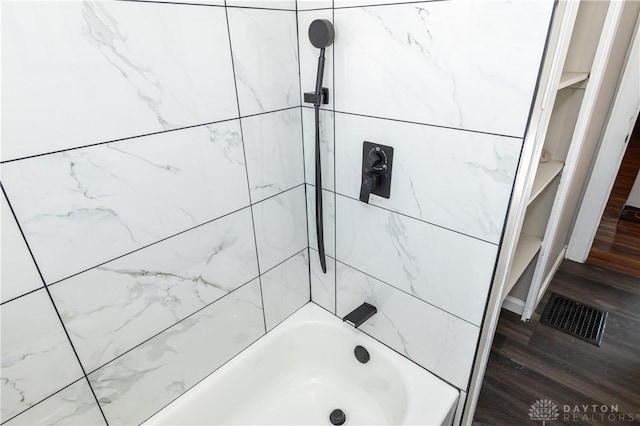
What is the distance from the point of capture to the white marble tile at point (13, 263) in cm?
72

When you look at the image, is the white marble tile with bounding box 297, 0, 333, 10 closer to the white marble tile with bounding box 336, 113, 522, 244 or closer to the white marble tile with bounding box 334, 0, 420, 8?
the white marble tile with bounding box 334, 0, 420, 8

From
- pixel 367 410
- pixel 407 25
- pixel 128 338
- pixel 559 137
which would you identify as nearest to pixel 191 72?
pixel 407 25

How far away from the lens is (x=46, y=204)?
76 centimetres

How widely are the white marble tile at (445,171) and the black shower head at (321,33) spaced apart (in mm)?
225

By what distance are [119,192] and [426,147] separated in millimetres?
824

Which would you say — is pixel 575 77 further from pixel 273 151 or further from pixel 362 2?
pixel 273 151

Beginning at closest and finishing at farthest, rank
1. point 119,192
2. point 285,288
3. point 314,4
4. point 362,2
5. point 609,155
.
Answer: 1. point 119,192
2. point 362,2
3. point 314,4
4. point 285,288
5. point 609,155

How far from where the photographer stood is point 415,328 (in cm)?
126

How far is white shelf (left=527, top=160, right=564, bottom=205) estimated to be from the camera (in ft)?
4.73

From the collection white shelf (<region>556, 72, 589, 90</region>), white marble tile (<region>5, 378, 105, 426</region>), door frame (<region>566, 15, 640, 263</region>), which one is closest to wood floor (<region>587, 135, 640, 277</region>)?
door frame (<region>566, 15, 640, 263</region>)

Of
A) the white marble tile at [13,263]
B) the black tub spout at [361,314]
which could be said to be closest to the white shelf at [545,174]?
the black tub spout at [361,314]

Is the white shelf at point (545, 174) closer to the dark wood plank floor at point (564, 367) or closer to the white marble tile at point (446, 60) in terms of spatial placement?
the white marble tile at point (446, 60)

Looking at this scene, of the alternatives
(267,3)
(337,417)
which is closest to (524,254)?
(337,417)

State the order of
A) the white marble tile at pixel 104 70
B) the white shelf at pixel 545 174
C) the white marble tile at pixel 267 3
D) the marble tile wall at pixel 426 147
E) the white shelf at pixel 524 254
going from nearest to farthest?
the white marble tile at pixel 104 70
the marble tile wall at pixel 426 147
the white marble tile at pixel 267 3
the white shelf at pixel 545 174
the white shelf at pixel 524 254
